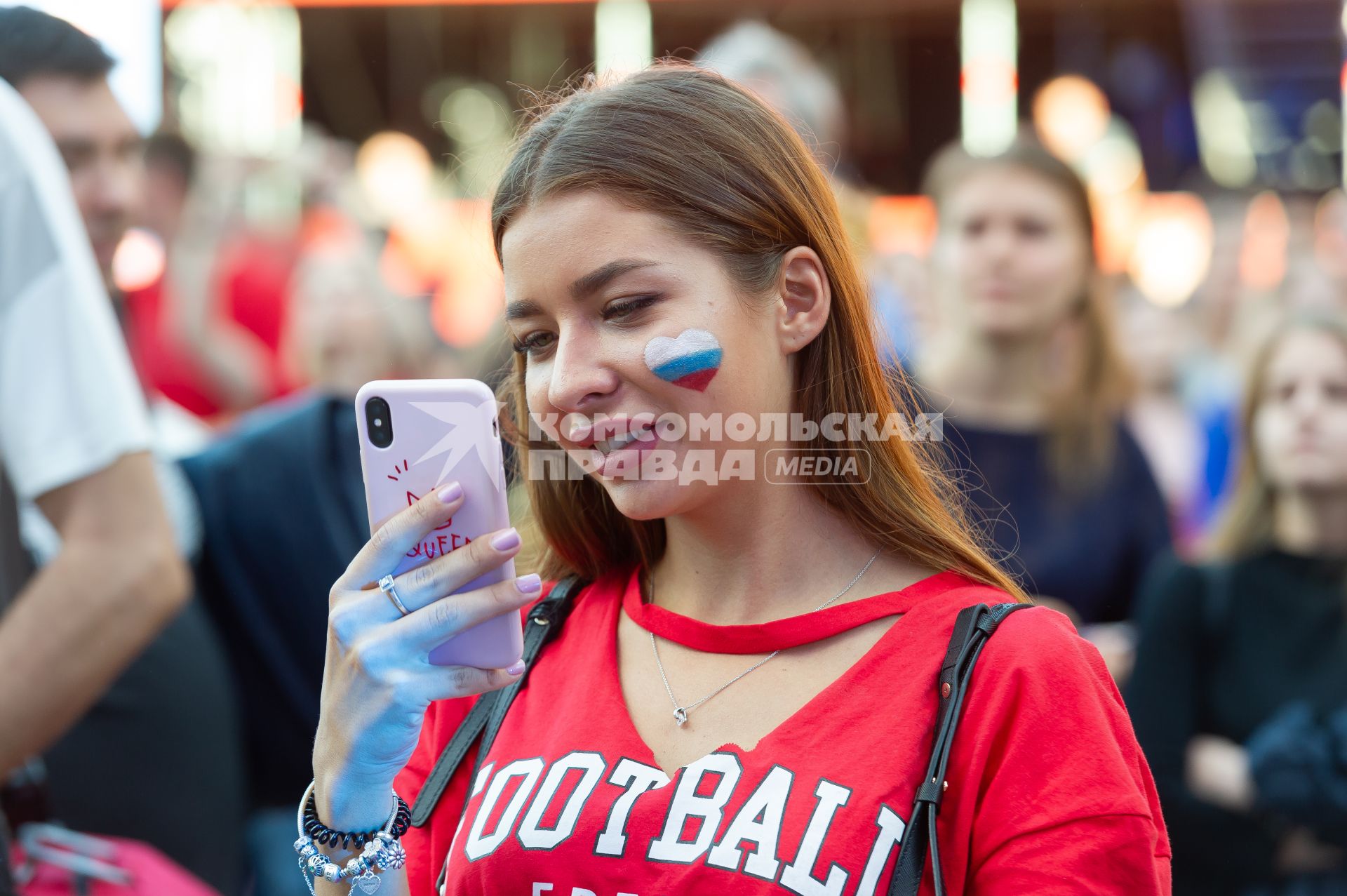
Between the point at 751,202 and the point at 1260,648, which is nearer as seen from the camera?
the point at 751,202

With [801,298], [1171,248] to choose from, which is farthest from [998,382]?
[1171,248]

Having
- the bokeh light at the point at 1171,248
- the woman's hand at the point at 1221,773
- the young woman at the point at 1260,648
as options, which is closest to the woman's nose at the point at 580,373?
the young woman at the point at 1260,648

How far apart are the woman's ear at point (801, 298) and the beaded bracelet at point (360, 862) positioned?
724 mm

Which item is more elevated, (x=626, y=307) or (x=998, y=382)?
(x=626, y=307)

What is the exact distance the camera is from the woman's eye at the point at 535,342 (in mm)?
1485

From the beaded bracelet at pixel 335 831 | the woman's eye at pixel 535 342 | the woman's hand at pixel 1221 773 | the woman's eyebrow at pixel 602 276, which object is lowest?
the woman's hand at pixel 1221 773

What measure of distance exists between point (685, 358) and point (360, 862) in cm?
66

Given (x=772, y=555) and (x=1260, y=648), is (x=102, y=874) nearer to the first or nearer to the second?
(x=772, y=555)

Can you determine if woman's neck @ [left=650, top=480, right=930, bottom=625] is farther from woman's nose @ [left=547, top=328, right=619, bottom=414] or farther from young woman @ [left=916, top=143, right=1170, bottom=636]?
young woman @ [left=916, top=143, right=1170, bottom=636]

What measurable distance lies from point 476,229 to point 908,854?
1.08 metres

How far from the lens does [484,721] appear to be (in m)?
1.58

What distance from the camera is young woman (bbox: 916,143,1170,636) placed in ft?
9.87

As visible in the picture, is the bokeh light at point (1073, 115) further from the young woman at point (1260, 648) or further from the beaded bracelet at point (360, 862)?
the beaded bracelet at point (360, 862)

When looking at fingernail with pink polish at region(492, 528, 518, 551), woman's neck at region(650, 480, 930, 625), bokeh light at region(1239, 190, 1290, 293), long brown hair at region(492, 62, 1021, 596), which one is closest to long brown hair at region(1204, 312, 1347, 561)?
long brown hair at region(492, 62, 1021, 596)
